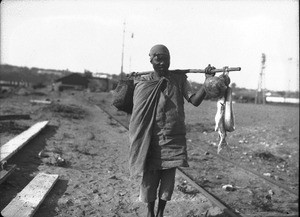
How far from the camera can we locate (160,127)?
3443 mm

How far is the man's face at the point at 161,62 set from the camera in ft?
11.3

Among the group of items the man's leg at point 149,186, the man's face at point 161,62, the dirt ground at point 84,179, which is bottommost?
the dirt ground at point 84,179

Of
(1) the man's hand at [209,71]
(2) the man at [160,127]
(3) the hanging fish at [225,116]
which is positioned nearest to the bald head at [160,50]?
(2) the man at [160,127]

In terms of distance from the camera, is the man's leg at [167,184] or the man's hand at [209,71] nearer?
the man's hand at [209,71]

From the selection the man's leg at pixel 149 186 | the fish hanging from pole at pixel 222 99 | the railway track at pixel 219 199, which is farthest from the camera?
the railway track at pixel 219 199

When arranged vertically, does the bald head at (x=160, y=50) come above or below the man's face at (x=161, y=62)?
above

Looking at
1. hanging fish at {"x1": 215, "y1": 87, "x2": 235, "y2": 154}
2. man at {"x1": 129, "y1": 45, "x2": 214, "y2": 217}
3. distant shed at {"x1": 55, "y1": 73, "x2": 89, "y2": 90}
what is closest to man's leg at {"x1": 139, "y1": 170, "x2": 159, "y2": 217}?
man at {"x1": 129, "y1": 45, "x2": 214, "y2": 217}

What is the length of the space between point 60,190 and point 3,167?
1.13 metres

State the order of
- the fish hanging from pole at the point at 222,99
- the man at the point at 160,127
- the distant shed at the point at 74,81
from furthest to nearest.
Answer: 1. the distant shed at the point at 74,81
2. the man at the point at 160,127
3. the fish hanging from pole at the point at 222,99

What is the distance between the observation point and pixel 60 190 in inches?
202

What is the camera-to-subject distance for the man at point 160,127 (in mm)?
3414

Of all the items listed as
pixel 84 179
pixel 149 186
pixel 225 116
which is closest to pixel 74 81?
pixel 84 179

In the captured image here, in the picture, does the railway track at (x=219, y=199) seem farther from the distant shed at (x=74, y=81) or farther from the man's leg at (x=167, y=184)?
the distant shed at (x=74, y=81)

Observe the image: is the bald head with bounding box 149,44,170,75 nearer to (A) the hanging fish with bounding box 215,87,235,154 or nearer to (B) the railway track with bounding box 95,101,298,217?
(A) the hanging fish with bounding box 215,87,235,154
